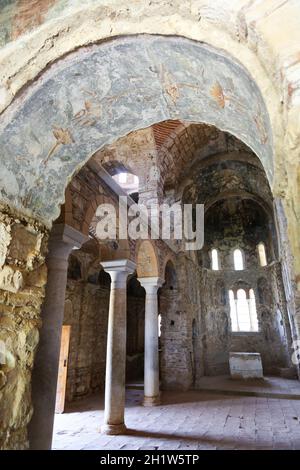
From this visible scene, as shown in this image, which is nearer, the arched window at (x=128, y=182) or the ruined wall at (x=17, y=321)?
the ruined wall at (x=17, y=321)

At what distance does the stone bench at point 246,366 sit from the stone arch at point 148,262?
21.8 ft

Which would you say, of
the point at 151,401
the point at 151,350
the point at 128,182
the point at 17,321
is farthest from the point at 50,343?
the point at 128,182

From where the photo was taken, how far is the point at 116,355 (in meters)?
6.57

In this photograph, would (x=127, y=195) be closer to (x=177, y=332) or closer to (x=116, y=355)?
(x=116, y=355)

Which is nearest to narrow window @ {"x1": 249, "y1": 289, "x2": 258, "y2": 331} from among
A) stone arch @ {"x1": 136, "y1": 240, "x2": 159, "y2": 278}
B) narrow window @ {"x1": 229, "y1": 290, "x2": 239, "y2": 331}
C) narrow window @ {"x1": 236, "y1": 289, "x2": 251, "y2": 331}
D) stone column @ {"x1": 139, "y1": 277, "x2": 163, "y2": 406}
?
narrow window @ {"x1": 236, "y1": 289, "x2": 251, "y2": 331}

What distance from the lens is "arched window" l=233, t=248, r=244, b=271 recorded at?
17297 mm

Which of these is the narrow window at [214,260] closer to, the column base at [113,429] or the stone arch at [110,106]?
the column base at [113,429]

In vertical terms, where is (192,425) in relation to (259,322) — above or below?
below

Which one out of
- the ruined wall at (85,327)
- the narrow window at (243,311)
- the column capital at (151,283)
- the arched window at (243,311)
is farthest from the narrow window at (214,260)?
the column capital at (151,283)

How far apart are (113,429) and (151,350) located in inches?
114

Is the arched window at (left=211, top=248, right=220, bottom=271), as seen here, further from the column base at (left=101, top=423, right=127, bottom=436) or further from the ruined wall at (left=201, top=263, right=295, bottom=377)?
the column base at (left=101, top=423, right=127, bottom=436)

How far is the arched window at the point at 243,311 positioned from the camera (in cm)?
1625
